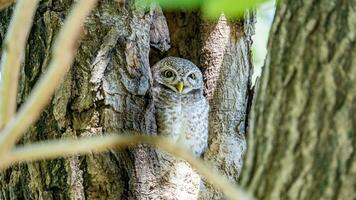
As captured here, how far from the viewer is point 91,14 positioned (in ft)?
8.38

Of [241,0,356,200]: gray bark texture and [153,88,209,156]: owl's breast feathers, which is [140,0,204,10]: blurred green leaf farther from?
[153,88,209,156]: owl's breast feathers

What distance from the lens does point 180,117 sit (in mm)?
3434

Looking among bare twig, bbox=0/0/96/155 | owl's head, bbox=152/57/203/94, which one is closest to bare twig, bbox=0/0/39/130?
bare twig, bbox=0/0/96/155

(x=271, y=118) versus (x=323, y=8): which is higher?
(x=323, y=8)

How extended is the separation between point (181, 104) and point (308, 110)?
2.25m

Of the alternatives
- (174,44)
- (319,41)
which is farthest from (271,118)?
(174,44)

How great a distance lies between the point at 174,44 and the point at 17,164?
3.64ft

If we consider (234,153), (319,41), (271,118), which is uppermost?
(319,41)

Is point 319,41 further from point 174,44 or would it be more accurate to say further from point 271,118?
point 174,44

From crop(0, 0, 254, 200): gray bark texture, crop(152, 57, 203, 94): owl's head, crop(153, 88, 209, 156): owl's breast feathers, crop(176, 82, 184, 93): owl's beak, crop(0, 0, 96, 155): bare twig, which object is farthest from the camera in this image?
crop(176, 82, 184, 93): owl's beak

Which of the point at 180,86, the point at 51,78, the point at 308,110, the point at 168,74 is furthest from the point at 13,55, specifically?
the point at 180,86

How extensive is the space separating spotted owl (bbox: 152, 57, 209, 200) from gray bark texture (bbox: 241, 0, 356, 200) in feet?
4.20

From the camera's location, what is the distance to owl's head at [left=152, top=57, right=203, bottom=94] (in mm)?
3322

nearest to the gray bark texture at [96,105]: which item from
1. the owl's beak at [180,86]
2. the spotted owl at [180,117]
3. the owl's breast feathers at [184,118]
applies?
the spotted owl at [180,117]
